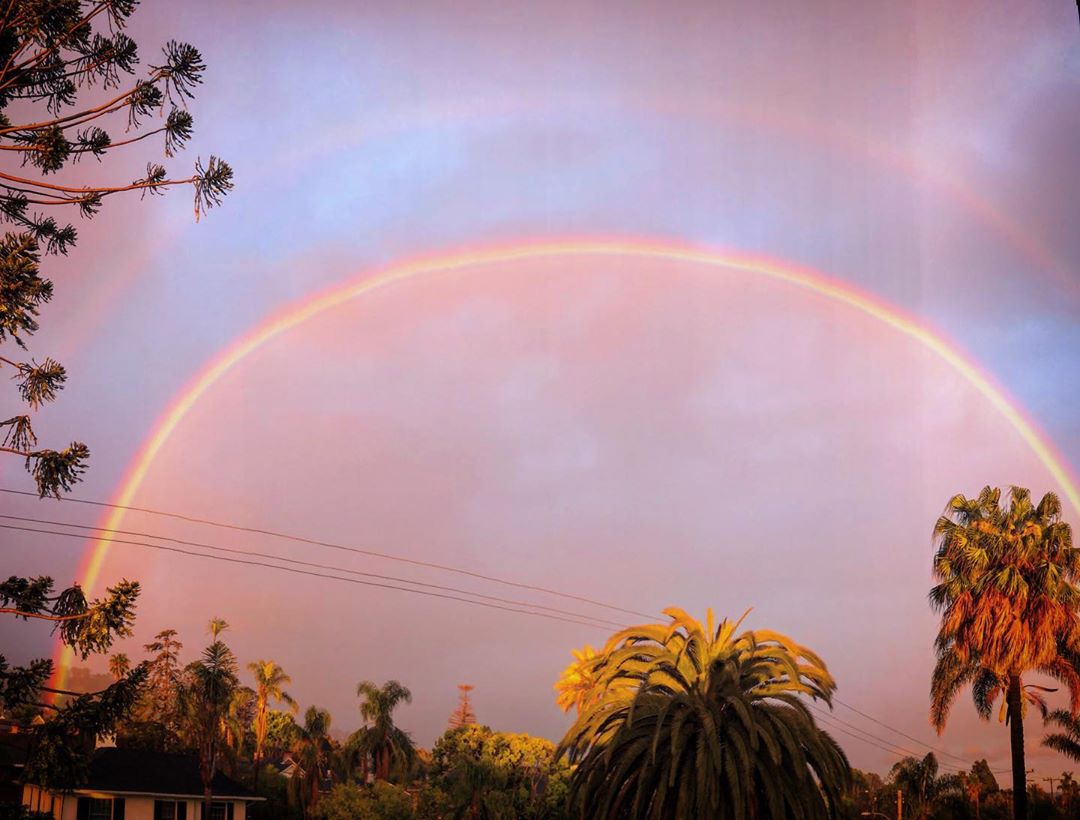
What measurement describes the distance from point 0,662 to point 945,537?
150 feet

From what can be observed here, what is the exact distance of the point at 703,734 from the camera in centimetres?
3678

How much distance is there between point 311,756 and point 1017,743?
180ft

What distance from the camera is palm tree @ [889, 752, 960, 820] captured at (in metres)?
96.1

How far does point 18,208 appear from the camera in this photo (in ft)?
75.8

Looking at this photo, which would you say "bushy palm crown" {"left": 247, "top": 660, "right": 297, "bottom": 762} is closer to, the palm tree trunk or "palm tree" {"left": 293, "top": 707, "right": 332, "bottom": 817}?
"palm tree" {"left": 293, "top": 707, "right": 332, "bottom": 817}

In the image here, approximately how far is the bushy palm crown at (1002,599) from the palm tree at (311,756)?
47.2m

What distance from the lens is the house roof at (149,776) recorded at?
2223 inches

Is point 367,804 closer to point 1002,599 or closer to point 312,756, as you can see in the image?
Answer: point 312,756

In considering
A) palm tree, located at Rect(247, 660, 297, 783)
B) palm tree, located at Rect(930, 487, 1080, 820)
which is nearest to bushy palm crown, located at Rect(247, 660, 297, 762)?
palm tree, located at Rect(247, 660, 297, 783)

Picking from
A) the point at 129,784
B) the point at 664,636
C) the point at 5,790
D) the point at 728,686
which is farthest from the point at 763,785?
the point at 5,790

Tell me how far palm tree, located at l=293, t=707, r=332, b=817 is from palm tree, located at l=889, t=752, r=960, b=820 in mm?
51007

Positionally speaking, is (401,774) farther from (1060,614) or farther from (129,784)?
(1060,614)

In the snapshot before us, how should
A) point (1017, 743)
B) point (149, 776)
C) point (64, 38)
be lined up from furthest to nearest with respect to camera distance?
point (149, 776) < point (1017, 743) < point (64, 38)

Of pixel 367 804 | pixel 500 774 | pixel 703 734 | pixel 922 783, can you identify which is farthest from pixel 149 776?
pixel 922 783
